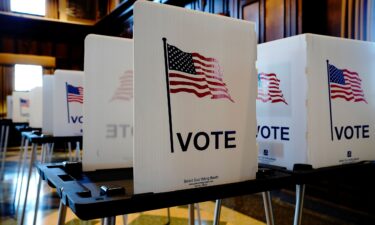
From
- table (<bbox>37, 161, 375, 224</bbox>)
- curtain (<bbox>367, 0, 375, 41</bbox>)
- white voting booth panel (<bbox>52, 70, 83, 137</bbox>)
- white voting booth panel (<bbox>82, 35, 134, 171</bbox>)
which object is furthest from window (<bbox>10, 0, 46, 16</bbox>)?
table (<bbox>37, 161, 375, 224</bbox>)

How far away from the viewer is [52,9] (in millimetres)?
7172

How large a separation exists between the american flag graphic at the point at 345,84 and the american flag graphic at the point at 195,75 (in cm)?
35

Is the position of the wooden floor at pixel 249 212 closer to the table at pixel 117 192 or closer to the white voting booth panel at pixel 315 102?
the white voting booth panel at pixel 315 102

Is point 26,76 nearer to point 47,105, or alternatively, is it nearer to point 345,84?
point 47,105

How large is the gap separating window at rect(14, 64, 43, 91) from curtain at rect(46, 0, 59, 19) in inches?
51.6

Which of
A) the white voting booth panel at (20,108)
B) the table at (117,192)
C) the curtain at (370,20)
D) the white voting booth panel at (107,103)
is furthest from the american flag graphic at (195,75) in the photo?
the white voting booth panel at (20,108)

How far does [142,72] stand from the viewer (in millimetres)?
588

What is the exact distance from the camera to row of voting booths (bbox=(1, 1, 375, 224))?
0.60 meters

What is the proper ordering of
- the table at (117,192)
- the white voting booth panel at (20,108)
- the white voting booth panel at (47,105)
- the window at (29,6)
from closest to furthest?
the table at (117,192)
the white voting booth panel at (47,105)
the white voting booth panel at (20,108)
the window at (29,6)

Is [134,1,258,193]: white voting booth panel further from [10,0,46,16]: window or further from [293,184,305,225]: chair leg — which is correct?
[10,0,46,16]: window

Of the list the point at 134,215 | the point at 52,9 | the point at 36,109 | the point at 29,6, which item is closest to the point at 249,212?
the point at 134,215

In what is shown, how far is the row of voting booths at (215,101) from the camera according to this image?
60 centimetres

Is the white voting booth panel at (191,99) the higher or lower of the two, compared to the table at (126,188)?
higher

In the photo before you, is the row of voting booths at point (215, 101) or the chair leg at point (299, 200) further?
the chair leg at point (299, 200)
